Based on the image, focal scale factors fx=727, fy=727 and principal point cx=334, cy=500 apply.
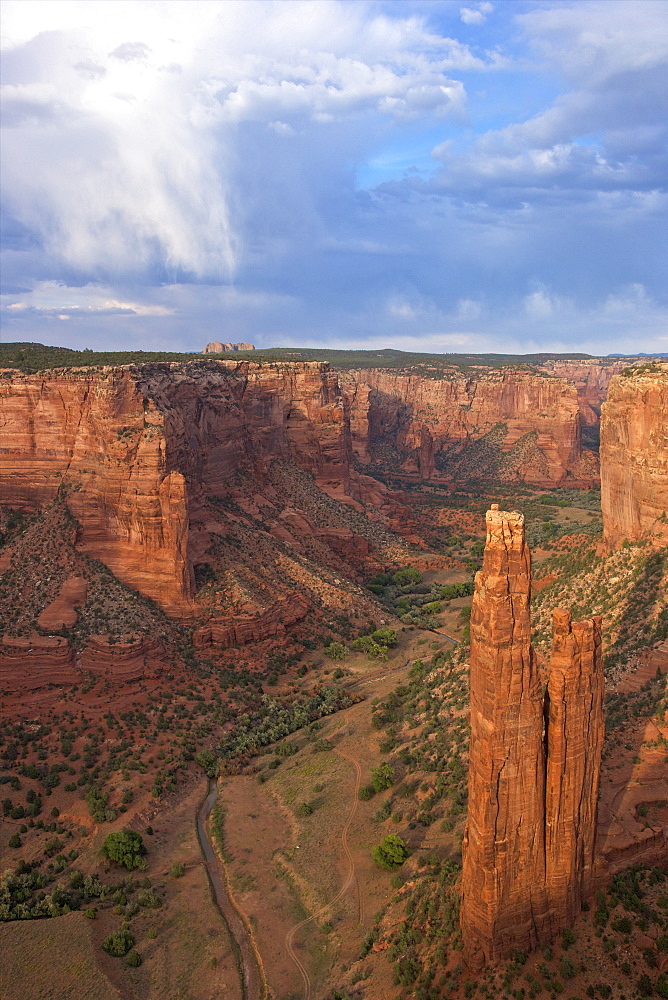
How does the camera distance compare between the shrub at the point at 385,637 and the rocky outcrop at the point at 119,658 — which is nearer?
the rocky outcrop at the point at 119,658

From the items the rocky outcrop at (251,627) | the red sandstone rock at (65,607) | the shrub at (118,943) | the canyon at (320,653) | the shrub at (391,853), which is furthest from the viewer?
the rocky outcrop at (251,627)

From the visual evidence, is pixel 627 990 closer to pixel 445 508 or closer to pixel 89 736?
pixel 89 736

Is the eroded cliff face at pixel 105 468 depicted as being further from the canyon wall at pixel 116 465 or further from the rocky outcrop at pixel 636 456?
the rocky outcrop at pixel 636 456

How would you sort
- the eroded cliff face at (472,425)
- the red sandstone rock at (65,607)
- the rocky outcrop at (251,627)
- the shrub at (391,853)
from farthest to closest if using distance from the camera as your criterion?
the eroded cliff face at (472,425), the rocky outcrop at (251,627), the red sandstone rock at (65,607), the shrub at (391,853)

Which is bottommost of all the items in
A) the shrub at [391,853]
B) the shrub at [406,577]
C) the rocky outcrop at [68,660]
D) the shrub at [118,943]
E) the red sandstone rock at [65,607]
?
the shrub at [118,943]

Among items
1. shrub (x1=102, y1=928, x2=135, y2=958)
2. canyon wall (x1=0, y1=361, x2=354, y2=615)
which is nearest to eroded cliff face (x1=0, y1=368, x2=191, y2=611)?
canyon wall (x1=0, y1=361, x2=354, y2=615)

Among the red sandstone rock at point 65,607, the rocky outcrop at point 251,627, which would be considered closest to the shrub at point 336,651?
the rocky outcrop at point 251,627

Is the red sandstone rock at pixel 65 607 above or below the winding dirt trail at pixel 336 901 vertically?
above
